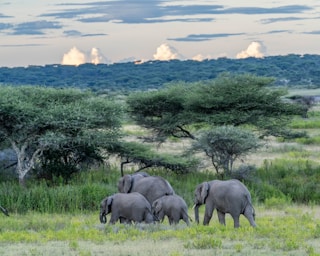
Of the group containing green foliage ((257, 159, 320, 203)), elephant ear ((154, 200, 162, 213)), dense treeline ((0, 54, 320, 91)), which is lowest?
dense treeline ((0, 54, 320, 91))

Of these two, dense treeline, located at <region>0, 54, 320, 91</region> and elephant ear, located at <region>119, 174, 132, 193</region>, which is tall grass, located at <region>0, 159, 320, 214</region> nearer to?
elephant ear, located at <region>119, 174, 132, 193</region>

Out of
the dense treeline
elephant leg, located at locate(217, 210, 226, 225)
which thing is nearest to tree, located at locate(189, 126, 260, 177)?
elephant leg, located at locate(217, 210, 226, 225)

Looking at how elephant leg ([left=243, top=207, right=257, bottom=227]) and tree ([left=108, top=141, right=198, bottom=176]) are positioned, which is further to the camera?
tree ([left=108, top=141, right=198, bottom=176])

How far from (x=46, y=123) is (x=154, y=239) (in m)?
10.9

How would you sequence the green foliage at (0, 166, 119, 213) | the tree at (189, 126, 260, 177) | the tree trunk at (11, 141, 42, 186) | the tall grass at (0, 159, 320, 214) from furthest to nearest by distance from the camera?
the tree at (189, 126, 260, 177), the tree trunk at (11, 141, 42, 186), the tall grass at (0, 159, 320, 214), the green foliage at (0, 166, 119, 213)

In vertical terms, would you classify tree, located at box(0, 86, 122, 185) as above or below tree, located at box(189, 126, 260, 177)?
above

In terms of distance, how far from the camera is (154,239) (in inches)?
548

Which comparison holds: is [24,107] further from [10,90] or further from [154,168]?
[154,168]

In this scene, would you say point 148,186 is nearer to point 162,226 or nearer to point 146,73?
point 162,226

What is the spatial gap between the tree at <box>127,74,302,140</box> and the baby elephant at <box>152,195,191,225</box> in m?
16.6

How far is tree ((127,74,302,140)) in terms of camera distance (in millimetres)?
32938

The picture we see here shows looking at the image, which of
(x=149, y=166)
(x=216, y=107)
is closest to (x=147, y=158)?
(x=149, y=166)

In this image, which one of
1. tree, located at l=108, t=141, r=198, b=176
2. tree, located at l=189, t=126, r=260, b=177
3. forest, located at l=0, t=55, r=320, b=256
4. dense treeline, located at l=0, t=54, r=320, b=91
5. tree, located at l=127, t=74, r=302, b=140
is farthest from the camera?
dense treeline, located at l=0, t=54, r=320, b=91

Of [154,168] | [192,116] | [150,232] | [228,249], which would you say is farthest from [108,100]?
[228,249]
